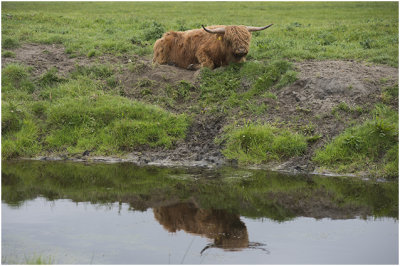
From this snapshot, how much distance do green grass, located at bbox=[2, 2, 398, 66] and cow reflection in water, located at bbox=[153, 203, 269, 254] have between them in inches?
278

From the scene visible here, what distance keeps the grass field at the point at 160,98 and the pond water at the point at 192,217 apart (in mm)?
1011

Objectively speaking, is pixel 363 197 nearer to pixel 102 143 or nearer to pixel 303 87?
pixel 303 87

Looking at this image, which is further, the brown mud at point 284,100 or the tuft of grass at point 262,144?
the brown mud at point 284,100

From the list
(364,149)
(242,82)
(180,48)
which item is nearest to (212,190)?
(364,149)

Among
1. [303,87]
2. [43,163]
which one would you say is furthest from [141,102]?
[303,87]

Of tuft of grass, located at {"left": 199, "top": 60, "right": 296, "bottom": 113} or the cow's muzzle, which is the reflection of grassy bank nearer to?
tuft of grass, located at {"left": 199, "top": 60, "right": 296, "bottom": 113}

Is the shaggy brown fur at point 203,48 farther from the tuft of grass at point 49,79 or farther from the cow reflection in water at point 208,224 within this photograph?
the cow reflection in water at point 208,224

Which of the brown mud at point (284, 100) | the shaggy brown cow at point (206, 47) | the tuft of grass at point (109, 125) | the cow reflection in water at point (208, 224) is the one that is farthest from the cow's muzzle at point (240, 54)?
the cow reflection in water at point (208, 224)

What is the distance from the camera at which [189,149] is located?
441 inches

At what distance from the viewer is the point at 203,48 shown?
1405 cm

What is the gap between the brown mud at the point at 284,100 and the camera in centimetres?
1087

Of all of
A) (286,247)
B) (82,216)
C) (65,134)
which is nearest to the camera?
(286,247)

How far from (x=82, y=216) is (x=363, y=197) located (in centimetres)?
→ 395

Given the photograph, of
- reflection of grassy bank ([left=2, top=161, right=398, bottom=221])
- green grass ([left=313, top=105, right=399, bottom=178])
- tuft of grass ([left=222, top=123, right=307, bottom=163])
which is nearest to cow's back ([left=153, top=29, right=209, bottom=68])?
tuft of grass ([left=222, top=123, right=307, bottom=163])
